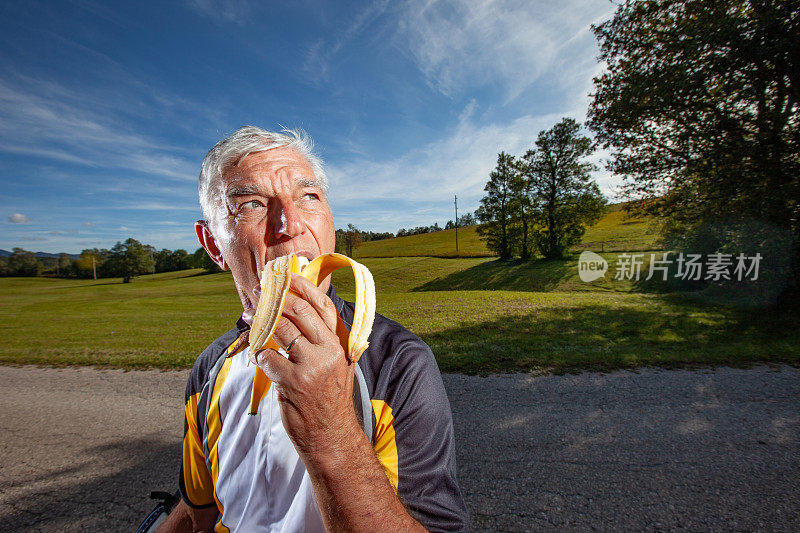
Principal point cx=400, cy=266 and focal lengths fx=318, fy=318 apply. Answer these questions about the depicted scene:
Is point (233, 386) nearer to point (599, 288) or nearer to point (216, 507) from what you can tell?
point (216, 507)

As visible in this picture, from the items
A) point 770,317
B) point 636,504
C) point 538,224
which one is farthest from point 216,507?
point 538,224

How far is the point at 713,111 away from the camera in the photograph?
13633 mm

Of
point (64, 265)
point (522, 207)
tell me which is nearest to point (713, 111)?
point (522, 207)

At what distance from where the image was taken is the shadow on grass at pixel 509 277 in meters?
30.0

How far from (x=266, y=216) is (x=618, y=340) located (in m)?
11.4

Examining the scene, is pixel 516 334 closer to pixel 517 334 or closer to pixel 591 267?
pixel 517 334

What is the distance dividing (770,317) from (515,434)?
1442 cm

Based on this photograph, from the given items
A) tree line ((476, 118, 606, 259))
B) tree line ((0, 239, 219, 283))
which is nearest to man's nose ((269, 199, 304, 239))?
tree line ((476, 118, 606, 259))

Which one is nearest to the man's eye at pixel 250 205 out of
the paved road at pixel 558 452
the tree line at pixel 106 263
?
the paved road at pixel 558 452

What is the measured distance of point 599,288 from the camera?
26.1 metres

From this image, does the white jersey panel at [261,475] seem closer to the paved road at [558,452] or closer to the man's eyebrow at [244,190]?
the man's eyebrow at [244,190]

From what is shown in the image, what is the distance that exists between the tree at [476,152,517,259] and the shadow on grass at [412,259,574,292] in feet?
17.7

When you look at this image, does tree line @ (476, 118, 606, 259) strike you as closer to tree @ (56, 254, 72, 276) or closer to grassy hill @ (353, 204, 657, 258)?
grassy hill @ (353, 204, 657, 258)

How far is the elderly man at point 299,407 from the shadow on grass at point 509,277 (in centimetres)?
2933
